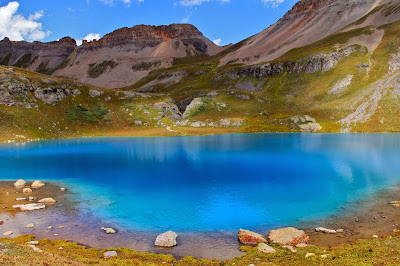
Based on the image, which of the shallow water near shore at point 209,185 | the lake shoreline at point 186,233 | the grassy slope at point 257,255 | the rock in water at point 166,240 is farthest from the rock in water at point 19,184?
the rock in water at point 166,240

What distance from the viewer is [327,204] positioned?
1229 inches

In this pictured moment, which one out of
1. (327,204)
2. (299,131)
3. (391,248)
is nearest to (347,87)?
(299,131)

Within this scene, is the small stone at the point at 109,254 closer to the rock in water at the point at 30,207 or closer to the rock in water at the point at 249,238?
the rock in water at the point at 249,238

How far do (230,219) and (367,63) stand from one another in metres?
165

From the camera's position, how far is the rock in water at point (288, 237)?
2184cm

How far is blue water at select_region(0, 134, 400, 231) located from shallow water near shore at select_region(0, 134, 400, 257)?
108 mm

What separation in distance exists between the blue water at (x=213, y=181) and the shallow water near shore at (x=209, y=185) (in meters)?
0.11

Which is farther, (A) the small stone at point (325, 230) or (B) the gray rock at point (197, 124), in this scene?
(B) the gray rock at point (197, 124)

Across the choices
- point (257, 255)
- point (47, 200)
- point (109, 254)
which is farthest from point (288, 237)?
point (47, 200)

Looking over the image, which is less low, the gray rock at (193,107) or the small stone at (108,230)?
the gray rock at (193,107)

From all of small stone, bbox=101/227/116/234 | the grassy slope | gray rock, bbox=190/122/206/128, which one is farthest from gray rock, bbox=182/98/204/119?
the grassy slope

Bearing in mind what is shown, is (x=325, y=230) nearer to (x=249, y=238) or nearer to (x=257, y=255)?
(x=249, y=238)

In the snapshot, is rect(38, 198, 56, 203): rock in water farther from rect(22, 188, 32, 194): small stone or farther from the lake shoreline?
rect(22, 188, 32, 194): small stone

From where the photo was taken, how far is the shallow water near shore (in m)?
27.0
